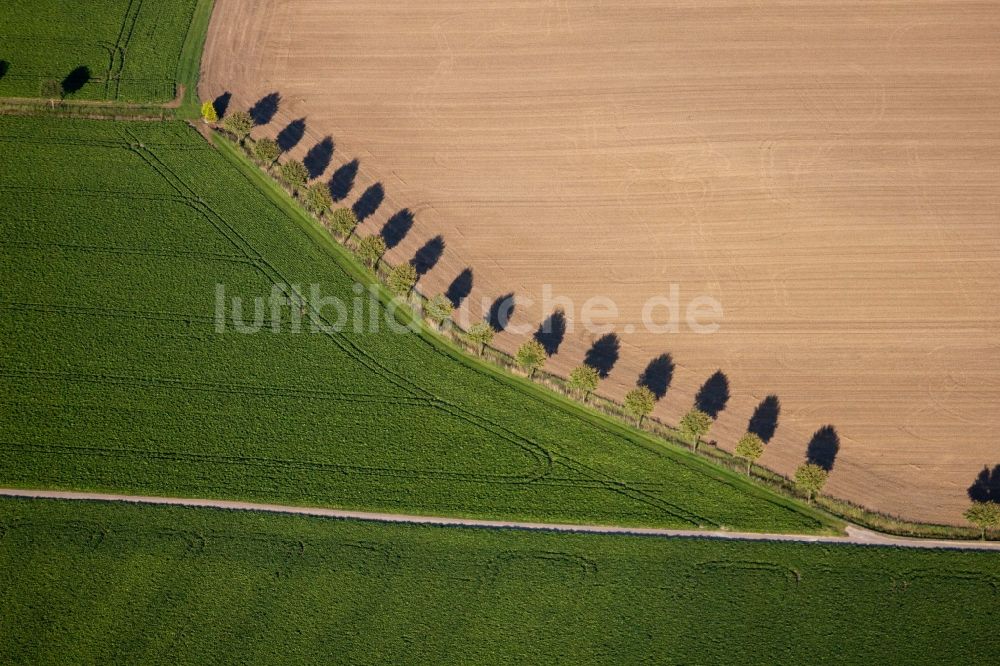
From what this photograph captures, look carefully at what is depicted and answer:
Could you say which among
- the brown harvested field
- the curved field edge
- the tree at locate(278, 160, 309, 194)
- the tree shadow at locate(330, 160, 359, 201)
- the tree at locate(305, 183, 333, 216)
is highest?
the brown harvested field

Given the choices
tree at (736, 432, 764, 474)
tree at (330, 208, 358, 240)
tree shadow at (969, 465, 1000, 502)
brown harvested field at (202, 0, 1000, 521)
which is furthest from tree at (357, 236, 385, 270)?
tree shadow at (969, 465, 1000, 502)

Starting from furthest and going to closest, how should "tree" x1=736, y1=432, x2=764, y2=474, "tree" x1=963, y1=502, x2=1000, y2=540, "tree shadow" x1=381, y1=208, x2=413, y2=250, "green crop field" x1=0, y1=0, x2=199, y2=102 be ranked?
"green crop field" x1=0, y1=0, x2=199, y2=102
"tree shadow" x1=381, y1=208, x2=413, y2=250
"tree" x1=736, y1=432, x2=764, y2=474
"tree" x1=963, y1=502, x2=1000, y2=540

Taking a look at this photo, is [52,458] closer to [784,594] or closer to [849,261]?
[784,594]

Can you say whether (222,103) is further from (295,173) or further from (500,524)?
(500,524)

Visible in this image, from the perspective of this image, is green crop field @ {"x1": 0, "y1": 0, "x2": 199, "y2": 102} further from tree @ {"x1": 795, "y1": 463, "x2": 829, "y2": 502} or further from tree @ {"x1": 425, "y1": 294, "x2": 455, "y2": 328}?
tree @ {"x1": 795, "y1": 463, "x2": 829, "y2": 502}

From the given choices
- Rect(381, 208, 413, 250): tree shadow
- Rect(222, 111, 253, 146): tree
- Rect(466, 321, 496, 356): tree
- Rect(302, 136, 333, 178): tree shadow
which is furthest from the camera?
Rect(302, 136, 333, 178): tree shadow

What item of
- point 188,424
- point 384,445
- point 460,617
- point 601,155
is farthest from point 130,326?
point 601,155
